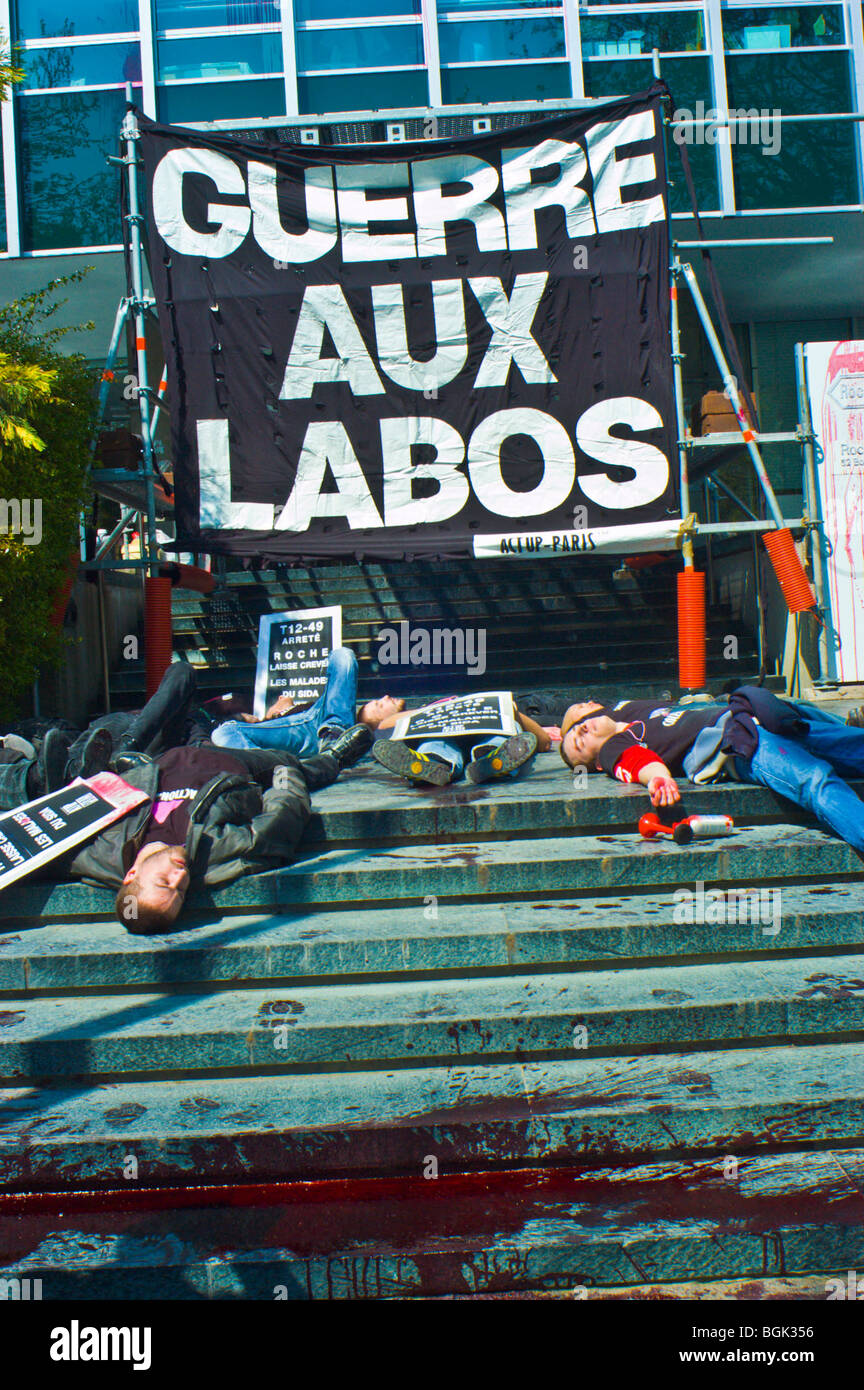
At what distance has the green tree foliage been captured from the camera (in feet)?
19.8

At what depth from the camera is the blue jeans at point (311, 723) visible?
598 cm

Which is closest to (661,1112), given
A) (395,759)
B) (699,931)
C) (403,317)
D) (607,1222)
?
(607,1222)

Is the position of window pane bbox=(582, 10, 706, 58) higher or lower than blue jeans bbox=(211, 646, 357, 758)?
higher

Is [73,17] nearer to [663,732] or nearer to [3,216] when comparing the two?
[3,216]

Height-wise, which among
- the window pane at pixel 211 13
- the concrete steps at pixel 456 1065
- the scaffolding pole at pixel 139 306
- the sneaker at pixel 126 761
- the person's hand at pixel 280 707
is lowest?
the concrete steps at pixel 456 1065

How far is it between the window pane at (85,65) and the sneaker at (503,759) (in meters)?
9.53

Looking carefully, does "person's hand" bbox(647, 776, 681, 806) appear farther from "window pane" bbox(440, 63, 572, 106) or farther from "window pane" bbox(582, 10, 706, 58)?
"window pane" bbox(582, 10, 706, 58)

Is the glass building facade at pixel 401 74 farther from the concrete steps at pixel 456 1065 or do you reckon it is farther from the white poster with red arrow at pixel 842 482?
→ the concrete steps at pixel 456 1065

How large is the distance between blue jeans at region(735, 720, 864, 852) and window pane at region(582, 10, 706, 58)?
9.36m

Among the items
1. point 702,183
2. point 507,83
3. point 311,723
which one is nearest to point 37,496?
point 311,723

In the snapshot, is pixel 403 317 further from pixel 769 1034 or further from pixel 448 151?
pixel 769 1034

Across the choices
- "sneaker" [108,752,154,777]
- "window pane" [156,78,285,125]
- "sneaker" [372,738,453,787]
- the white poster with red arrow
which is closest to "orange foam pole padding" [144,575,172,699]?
"sneaker" [108,752,154,777]

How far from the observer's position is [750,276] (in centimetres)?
1076

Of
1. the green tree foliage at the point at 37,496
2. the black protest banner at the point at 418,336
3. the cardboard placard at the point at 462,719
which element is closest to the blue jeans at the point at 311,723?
the cardboard placard at the point at 462,719
